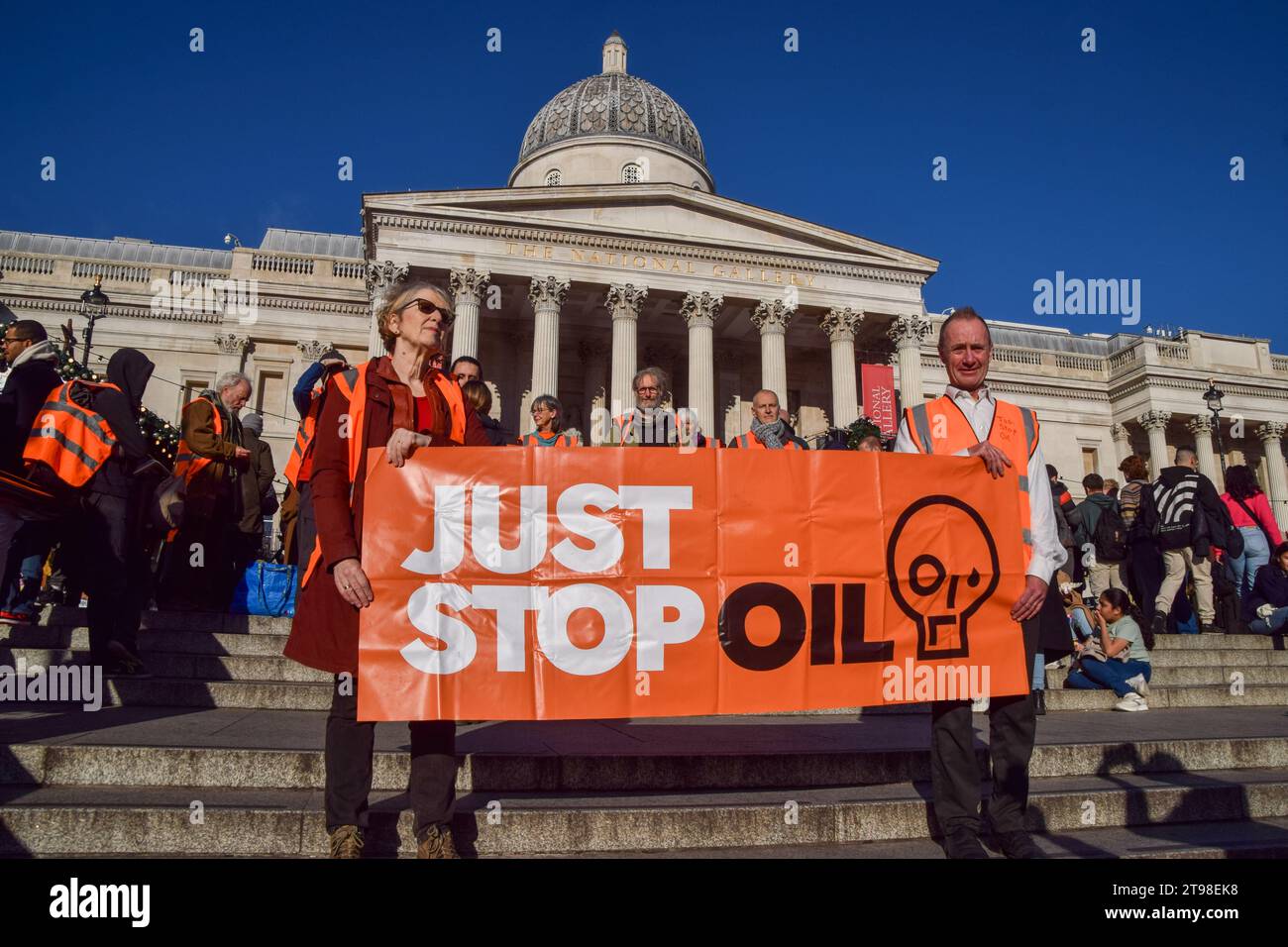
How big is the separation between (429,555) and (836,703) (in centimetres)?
202

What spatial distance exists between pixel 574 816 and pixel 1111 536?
32.5 feet

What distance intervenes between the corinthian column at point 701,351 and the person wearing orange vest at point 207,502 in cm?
2206

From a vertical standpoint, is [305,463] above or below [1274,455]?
below

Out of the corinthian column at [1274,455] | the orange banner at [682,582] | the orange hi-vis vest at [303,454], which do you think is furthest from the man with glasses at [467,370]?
the corinthian column at [1274,455]

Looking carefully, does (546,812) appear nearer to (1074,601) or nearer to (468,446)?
(468,446)

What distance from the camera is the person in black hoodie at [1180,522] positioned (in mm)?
10094

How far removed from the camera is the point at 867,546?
408 cm

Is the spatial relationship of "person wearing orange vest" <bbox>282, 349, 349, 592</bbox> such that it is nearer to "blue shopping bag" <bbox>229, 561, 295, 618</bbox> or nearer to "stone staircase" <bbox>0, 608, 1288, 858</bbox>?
"blue shopping bag" <bbox>229, 561, 295, 618</bbox>

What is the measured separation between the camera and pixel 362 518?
3.56 meters

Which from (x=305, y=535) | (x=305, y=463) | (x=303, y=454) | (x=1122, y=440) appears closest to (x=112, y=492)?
(x=303, y=454)

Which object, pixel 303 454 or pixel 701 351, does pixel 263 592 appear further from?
pixel 701 351

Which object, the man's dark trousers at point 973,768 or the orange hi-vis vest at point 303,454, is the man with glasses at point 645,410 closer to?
the orange hi-vis vest at point 303,454

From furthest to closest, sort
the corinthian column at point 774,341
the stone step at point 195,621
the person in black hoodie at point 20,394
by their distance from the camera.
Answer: the corinthian column at point 774,341, the stone step at point 195,621, the person in black hoodie at point 20,394
